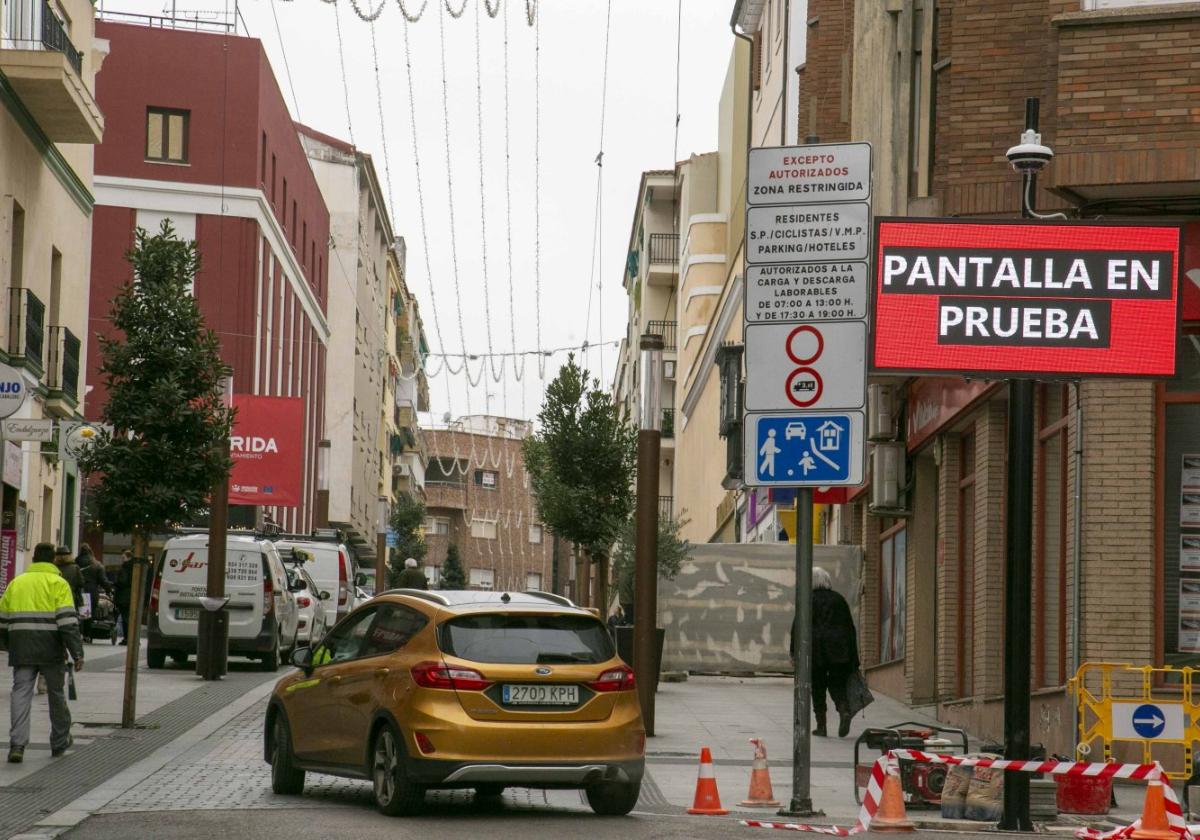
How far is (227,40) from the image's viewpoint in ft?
184

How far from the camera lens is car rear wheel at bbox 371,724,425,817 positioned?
12.3m

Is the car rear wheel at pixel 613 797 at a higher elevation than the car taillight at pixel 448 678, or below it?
below

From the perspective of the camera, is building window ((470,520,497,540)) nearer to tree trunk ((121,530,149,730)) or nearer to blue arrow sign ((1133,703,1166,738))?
tree trunk ((121,530,149,730))

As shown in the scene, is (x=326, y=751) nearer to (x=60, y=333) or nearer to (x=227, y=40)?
(x=60, y=333)

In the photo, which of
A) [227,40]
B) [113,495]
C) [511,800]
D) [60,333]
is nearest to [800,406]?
[511,800]

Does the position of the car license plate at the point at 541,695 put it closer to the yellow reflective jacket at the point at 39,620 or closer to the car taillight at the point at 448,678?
the car taillight at the point at 448,678

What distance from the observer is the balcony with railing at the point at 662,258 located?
82500mm


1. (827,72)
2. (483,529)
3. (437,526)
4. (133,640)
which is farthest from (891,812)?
(483,529)

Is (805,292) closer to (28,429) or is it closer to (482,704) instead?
(482,704)

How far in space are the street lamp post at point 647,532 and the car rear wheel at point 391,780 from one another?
692 centimetres

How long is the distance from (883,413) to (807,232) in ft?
43.5

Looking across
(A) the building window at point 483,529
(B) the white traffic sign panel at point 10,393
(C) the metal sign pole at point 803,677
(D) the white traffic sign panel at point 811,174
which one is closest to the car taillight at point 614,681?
(C) the metal sign pole at point 803,677

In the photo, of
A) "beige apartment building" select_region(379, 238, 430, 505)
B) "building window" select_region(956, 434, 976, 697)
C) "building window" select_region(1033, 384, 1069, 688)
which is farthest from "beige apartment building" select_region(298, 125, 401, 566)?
"building window" select_region(1033, 384, 1069, 688)

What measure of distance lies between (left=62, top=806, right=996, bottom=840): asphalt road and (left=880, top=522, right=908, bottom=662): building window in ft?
48.0
